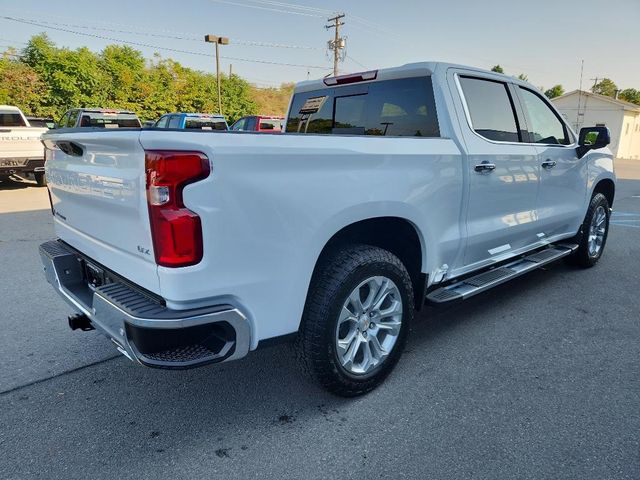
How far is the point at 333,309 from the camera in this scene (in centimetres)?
242

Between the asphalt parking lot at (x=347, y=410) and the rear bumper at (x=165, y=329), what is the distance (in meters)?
0.58

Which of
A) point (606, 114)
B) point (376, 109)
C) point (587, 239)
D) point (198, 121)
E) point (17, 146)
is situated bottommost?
point (587, 239)

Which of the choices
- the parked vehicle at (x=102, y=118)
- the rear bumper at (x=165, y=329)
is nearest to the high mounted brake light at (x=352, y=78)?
the rear bumper at (x=165, y=329)

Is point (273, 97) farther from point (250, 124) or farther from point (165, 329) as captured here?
point (165, 329)

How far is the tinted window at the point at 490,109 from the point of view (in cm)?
334

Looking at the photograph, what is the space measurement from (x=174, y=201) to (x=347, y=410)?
1547 mm

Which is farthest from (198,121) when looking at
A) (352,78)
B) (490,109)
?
(490,109)

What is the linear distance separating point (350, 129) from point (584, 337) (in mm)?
2451

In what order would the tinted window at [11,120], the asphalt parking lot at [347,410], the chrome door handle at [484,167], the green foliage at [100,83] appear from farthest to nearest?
the green foliage at [100,83]
the tinted window at [11,120]
the chrome door handle at [484,167]
the asphalt parking lot at [347,410]

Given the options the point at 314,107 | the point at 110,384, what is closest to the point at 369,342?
the point at 110,384

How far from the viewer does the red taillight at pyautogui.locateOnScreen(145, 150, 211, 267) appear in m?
1.86

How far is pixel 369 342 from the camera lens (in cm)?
277

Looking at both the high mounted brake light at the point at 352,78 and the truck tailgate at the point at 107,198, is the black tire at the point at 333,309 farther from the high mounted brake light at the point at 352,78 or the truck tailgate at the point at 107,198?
the high mounted brake light at the point at 352,78

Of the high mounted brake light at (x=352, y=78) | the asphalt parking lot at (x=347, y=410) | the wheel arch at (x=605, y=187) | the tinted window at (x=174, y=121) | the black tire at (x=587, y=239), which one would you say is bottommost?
the asphalt parking lot at (x=347, y=410)
